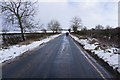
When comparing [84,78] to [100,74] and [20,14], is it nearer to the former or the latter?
[100,74]

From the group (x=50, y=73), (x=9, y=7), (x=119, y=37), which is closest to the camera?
(x=50, y=73)

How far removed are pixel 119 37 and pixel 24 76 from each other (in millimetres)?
12029

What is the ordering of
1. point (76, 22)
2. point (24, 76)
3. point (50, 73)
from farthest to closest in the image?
point (76, 22) < point (50, 73) < point (24, 76)

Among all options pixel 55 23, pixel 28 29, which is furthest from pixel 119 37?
pixel 55 23

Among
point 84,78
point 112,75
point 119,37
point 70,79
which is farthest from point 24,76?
point 119,37

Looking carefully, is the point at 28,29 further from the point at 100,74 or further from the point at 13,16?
the point at 100,74

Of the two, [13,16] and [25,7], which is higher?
[25,7]

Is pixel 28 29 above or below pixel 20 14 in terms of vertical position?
below

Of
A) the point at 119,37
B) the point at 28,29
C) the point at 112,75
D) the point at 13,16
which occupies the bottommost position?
the point at 112,75

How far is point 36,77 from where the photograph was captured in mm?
3572

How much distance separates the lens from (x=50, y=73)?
3.94 metres

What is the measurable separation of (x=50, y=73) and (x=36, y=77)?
66cm

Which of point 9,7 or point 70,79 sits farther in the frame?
point 9,7

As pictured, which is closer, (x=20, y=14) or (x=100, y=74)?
(x=100, y=74)
